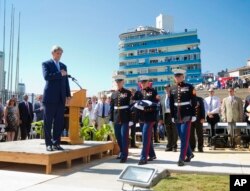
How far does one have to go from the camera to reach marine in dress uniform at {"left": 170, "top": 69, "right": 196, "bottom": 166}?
723 centimetres

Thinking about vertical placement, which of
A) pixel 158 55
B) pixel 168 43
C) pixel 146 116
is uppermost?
pixel 168 43

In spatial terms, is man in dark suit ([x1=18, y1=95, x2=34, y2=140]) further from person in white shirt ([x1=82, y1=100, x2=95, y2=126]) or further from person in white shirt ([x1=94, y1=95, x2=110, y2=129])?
person in white shirt ([x1=94, y1=95, x2=110, y2=129])

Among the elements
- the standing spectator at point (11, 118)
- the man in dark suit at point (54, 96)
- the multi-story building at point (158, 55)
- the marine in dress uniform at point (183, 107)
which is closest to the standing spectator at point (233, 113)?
the marine in dress uniform at point (183, 107)

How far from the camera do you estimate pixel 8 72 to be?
93.4 ft

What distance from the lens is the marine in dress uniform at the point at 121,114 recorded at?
778 cm

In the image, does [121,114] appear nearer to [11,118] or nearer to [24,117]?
[11,118]

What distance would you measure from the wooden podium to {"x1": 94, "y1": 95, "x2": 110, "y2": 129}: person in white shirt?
5.36m

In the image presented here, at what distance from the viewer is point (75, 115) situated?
821cm

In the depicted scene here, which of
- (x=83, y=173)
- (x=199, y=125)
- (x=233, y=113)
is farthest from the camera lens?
(x=233, y=113)

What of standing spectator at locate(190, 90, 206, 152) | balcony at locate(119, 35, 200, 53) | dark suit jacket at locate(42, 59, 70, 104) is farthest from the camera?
balcony at locate(119, 35, 200, 53)

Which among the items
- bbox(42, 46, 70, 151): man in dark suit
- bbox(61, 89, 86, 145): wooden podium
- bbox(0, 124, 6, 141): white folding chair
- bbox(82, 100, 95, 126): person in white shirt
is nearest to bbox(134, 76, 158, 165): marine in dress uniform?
bbox(61, 89, 86, 145): wooden podium

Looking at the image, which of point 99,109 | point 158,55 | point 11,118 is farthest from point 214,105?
point 158,55

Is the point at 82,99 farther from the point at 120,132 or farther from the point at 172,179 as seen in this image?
the point at 172,179

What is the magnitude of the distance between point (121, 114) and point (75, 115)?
46.6 inches
